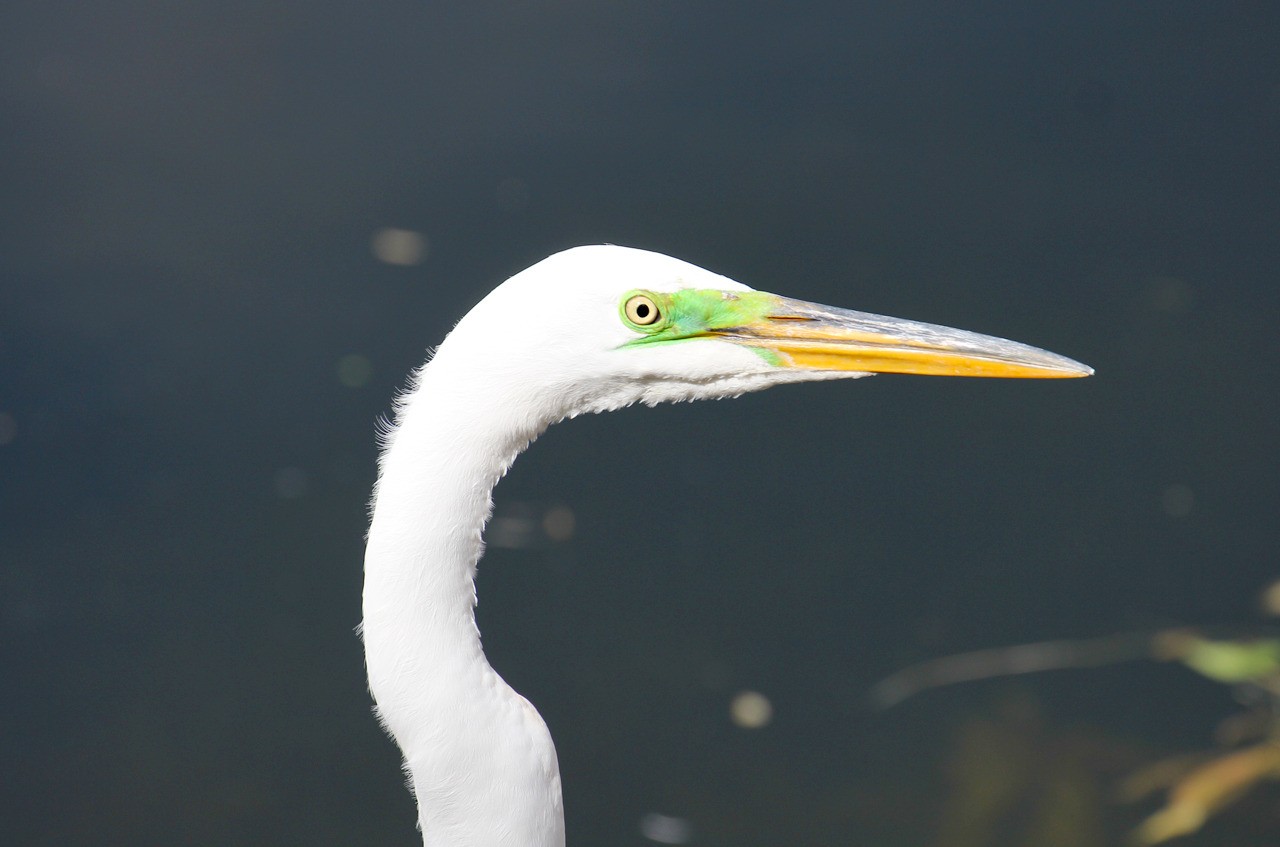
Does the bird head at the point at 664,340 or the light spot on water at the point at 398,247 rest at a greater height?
the light spot on water at the point at 398,247

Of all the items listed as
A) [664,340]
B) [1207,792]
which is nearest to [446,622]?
[664,340]

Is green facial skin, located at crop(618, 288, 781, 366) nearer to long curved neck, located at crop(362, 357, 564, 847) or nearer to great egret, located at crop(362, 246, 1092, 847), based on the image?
great egret, located at crop(362, 246, 1092, 847)

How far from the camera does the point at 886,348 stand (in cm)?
107

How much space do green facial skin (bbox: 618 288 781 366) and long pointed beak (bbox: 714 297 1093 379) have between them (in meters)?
0.01

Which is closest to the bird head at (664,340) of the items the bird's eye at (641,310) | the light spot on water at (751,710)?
the bird's eye at (641,310)

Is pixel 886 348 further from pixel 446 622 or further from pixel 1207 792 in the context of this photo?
pixel 1207 792

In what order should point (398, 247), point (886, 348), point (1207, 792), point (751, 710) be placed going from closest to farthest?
point (886, 348) < point (1207, 792) < point (751, 710) < point (398, 247)

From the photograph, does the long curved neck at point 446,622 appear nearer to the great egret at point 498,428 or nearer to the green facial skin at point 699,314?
the great egret at point 498,428

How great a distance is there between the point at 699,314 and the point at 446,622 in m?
0.36

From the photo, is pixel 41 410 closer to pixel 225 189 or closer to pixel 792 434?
pixel 225 189

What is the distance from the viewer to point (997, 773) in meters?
2.32

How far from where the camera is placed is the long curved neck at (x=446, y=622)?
912mm

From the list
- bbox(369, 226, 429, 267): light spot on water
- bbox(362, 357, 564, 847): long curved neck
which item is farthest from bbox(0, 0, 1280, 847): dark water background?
bbox(362, 357, 564, 847): long curved neck

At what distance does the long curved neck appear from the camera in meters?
0.91
